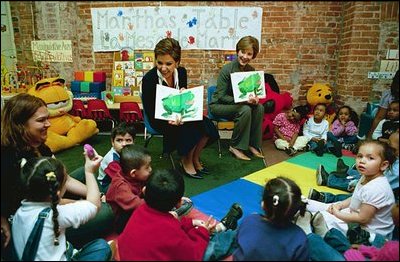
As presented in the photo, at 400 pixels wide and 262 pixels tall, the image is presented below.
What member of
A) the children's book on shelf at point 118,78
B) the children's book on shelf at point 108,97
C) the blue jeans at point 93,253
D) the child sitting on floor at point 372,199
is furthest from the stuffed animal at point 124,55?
the child sitting on floor at point 372,199

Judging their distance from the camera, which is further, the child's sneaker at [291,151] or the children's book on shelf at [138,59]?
the children's book on shelf at [138,59]

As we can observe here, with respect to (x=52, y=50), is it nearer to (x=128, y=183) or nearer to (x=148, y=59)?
(x=148, y=59)

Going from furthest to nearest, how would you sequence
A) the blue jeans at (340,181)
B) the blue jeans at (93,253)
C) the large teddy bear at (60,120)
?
the large teddy bear at (60,120), the blue jeans at (340,181), the blue jeans at (93,253)

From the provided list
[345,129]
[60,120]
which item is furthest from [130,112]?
[345,129]

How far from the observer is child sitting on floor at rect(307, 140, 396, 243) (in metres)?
1.89

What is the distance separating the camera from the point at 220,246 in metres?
1.84

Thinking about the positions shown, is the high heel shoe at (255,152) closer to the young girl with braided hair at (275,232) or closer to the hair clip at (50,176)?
the young girl with braided hair at (275,232)

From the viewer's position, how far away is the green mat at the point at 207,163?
10.0 feet

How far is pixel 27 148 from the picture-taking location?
1888 millimetres

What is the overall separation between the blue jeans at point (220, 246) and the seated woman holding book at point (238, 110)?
1831 mm

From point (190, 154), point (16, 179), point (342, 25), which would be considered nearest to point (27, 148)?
point (16, 179)

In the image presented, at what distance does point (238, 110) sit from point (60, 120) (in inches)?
91.7

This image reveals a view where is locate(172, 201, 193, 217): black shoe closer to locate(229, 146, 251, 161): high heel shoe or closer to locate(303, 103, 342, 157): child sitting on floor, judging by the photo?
locate(229, 146, 251, 161): high heel shoe

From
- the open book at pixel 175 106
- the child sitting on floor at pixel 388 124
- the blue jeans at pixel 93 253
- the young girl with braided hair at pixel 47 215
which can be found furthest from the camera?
the child sitting on floor at pixel 388 124
